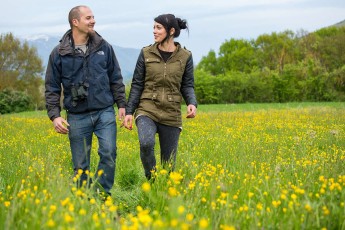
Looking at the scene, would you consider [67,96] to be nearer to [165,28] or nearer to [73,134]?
[73,134]

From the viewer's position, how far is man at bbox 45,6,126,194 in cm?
545

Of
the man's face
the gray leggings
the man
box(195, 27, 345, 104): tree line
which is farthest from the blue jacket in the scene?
box(195, 27, 345, 104): tree line

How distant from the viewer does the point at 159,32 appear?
5.61 m

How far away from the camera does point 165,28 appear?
5637 millimetres

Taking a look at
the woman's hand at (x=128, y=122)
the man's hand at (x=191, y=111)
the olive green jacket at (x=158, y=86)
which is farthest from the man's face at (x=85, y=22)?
the man's hand at (x=191, y=111)

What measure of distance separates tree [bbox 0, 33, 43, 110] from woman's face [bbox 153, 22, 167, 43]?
53.4 metres

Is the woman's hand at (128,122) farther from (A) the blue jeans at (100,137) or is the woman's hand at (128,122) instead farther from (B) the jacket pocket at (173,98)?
(B) the jacket pocket at (173,98)

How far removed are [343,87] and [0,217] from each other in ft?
163

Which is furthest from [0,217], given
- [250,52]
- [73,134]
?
[250,52]

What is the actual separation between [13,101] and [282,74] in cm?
3089

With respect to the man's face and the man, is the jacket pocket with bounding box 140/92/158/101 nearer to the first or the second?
the man

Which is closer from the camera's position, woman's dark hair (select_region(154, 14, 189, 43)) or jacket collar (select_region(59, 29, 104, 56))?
jacket collar (select_region(59, 29, 104, 56))

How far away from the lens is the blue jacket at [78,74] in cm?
545

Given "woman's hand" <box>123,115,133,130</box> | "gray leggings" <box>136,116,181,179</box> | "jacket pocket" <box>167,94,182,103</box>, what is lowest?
"gray leggings" <box>136,116,181,179</box>
